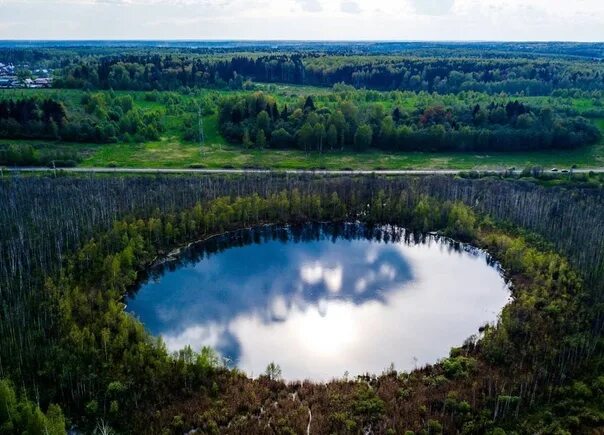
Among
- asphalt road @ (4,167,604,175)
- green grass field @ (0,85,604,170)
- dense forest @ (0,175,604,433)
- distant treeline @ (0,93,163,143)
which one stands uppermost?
distant treeline @ (0,93,163,143)

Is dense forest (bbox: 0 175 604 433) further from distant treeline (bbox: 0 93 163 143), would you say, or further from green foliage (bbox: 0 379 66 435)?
distant treeline (bbox: 0 93 163 143)

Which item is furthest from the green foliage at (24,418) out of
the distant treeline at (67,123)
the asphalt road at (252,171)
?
the distant treeline at (67,123)

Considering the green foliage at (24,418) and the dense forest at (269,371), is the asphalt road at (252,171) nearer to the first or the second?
the dense forest at (269,371)

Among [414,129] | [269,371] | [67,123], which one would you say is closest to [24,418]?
[269,371]

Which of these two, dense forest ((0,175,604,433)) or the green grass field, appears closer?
dense forest ((0,175,604,433))

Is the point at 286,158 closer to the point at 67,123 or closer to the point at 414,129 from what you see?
the point at 414,129

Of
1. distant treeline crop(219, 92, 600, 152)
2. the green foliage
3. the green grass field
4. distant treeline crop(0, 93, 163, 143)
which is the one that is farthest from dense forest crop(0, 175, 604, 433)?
distant treeline crop(0, 93, 163, 143)

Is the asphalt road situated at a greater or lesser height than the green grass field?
lesser
